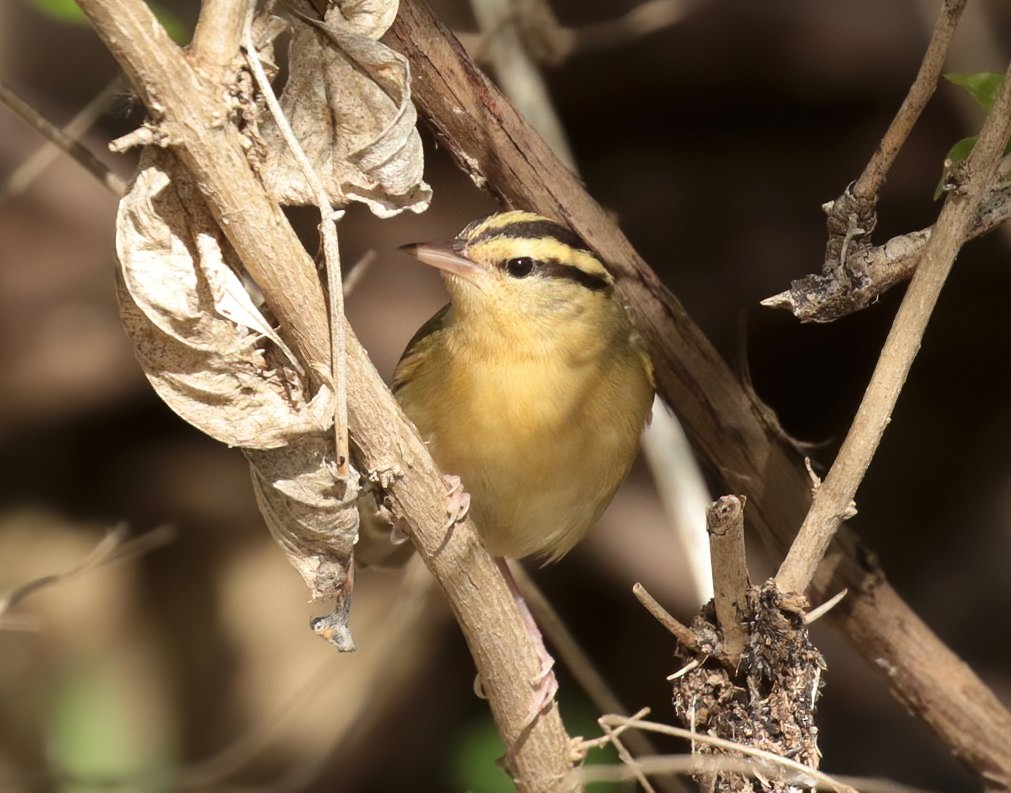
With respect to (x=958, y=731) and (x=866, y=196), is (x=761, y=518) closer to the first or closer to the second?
(x=958, y=731)

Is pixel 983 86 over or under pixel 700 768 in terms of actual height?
over

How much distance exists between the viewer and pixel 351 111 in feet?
6.55

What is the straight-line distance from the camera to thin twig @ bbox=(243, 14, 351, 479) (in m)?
1.78

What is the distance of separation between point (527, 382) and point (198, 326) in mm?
1302

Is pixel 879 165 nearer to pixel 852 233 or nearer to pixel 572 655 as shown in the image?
pixel 852 233

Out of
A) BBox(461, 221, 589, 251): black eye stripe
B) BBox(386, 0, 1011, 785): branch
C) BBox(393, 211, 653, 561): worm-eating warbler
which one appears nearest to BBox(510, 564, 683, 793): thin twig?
BBox(393, 211, 653, 561): worm-eating warbler

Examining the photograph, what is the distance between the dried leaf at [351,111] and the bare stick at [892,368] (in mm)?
812

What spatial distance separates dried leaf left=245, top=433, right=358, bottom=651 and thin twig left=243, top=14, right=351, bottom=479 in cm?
6

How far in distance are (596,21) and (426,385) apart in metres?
2.21

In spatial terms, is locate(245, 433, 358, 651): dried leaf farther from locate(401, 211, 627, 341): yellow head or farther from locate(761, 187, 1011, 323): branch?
locate(401, 211, 627, 341): yellow head

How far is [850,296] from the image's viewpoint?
2.22 m

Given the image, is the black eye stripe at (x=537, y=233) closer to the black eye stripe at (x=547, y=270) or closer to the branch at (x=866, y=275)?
the black eye stripe at (x=547, y=270)

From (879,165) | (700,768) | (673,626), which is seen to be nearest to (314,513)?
(673,626)

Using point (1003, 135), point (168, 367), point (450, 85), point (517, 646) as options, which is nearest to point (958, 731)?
point (517, 646)
